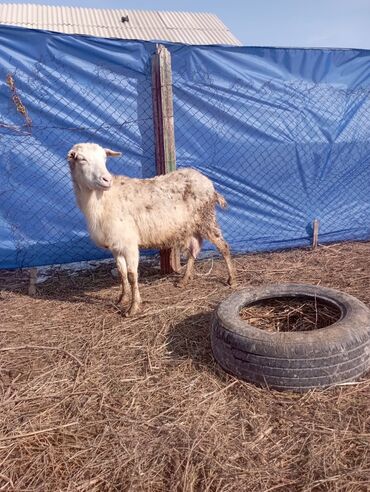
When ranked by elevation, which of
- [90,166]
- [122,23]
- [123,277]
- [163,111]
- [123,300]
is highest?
[122,23]

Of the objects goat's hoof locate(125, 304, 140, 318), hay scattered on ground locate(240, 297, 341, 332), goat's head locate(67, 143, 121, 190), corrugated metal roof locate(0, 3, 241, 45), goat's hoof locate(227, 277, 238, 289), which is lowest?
goat's hoof locate(227, 277, 238, 289)

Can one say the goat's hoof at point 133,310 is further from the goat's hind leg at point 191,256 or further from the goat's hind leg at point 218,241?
the goat's hind leg at point 218,241

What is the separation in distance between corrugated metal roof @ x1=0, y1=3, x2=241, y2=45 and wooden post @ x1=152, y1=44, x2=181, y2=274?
12.0m

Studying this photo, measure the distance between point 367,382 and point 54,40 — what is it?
4552mm

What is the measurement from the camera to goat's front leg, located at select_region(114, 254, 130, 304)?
457 centimetres

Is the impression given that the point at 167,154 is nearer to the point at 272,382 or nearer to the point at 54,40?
the point at 54,40

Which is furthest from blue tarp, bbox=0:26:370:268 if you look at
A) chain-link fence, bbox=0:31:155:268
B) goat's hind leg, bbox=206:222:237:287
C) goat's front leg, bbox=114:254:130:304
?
goat's front leg, bbox=114:254:130:304

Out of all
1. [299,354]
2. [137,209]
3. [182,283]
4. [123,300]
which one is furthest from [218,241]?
[299,354]

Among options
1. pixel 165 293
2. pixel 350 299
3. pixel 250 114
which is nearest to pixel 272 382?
pixel 350 299

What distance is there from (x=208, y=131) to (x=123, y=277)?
2198mm

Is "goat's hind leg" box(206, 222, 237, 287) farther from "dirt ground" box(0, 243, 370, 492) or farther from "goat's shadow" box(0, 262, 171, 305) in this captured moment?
"dirt ground" box(0, 243, 370, 492)

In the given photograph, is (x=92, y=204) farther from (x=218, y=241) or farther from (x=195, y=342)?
(x=195, y=342)

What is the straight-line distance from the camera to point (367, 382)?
9.52 feet

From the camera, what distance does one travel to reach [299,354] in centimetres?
276
